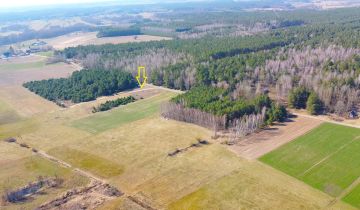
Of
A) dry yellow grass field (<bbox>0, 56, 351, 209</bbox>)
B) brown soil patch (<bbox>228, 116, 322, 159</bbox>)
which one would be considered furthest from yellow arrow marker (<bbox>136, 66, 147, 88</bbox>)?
brown soil patch (<bbox>228, 116, 322, 159</bbox>)

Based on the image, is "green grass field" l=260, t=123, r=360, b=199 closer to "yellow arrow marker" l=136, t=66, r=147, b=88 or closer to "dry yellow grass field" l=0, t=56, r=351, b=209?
"dry yellow grass field" l=0, t=56, r=351, b=209

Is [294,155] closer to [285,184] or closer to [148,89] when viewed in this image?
[285,184]

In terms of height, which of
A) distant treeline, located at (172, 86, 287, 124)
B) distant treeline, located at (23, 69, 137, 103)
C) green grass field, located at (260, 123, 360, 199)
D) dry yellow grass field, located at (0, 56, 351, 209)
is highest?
distant treeline, located at (172, 86, 287, 124)

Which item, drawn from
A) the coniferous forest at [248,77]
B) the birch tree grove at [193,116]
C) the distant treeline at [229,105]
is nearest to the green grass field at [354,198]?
the distant treeline at [229,105]

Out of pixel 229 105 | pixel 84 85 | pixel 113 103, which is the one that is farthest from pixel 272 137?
pixel 84 85

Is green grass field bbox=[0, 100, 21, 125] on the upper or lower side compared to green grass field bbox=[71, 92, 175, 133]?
lower
